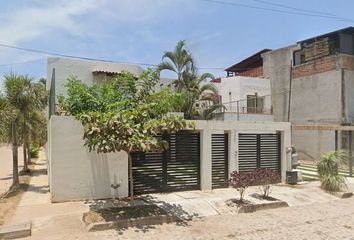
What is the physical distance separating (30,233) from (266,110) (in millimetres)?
23285

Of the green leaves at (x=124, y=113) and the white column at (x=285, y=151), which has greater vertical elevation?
the green leaves at (x=124, y=113)

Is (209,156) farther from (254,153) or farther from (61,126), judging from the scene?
(61,126)

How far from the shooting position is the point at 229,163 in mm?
13539

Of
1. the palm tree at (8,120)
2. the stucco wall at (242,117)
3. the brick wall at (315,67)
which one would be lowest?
the palm tree at (8,120)

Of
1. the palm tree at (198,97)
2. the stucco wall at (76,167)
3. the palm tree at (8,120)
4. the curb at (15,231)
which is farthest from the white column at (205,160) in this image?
the palm tree at (198,97)

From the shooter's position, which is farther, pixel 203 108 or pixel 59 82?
pixel 203 108

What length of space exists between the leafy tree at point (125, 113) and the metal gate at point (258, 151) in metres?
2.99

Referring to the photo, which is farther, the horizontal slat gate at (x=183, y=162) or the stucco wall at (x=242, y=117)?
the stucco wall at (x=242, y=117)

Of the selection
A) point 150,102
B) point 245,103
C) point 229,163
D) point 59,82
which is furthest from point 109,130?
point 245,103

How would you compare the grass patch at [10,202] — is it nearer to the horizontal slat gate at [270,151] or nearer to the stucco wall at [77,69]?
the stucco wall at [77,69]

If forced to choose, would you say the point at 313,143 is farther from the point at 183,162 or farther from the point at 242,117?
the point at 183,162

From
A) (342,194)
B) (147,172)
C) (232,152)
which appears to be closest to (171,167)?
(147,172)

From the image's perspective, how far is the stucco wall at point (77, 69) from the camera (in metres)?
18.6

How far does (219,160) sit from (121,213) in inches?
197
